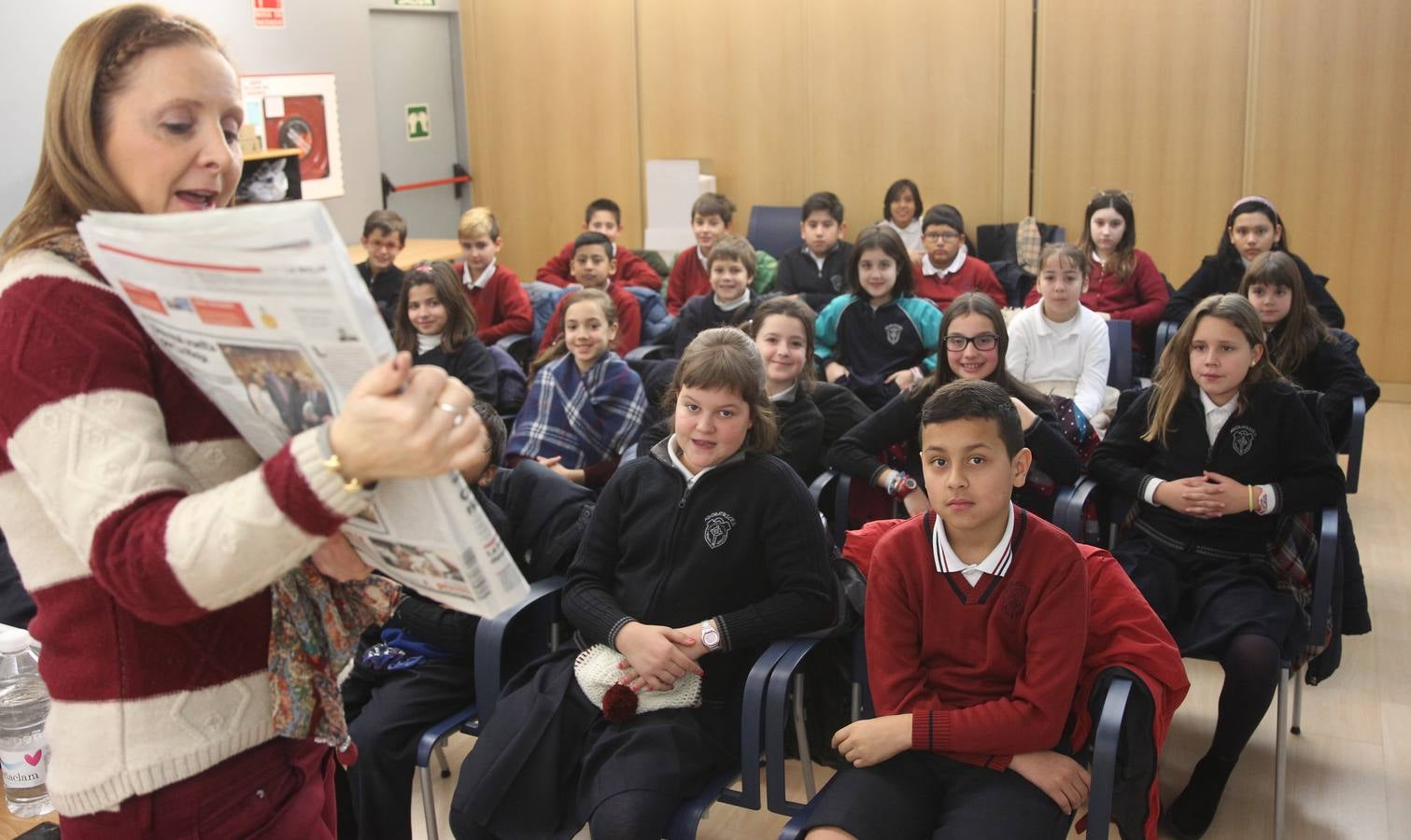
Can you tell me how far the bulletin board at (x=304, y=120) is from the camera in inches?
249

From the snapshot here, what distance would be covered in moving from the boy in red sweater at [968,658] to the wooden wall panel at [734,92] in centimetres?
539

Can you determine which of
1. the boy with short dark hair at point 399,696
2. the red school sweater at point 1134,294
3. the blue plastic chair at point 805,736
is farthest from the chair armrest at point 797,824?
the red school sweater at point 1134,294

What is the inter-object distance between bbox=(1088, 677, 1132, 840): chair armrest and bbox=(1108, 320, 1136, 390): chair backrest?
7.43 feet

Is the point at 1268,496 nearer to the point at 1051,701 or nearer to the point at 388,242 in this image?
the point at 1051,701

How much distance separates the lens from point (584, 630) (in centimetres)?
244

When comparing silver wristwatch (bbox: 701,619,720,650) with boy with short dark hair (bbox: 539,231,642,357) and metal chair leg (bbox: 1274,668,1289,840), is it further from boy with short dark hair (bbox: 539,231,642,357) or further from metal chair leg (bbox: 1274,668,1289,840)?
boy with short dark hair (bbox: 539,231,642,357)

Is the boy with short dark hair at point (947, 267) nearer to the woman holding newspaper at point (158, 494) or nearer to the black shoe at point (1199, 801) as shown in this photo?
the black shoe at point (1199, 801)

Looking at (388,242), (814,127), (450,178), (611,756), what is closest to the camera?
(611,756)

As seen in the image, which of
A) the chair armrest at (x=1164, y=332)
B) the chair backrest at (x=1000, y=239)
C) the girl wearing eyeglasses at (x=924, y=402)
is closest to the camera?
the girl wearing eyeglasses at (x=924, y=402)

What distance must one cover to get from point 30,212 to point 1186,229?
6.44 meters

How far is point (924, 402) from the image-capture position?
3123 mm

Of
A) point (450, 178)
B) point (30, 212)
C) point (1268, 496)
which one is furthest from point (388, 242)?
point (30, 212)

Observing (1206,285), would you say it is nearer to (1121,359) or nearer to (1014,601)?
(1121,359)

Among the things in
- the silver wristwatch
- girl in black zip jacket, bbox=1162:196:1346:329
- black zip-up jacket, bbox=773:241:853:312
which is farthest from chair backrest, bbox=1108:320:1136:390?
the silver wristwatch
